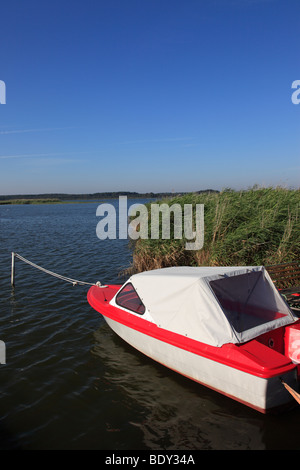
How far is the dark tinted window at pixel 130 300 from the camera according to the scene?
6.80m

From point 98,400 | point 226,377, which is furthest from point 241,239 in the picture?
point 98,400

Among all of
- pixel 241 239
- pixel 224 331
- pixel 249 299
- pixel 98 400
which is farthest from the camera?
pixel 241 239

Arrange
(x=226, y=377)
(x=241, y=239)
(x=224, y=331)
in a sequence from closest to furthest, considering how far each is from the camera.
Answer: (x=226, y=377), (x=224, y=331), (x=241, y=239)

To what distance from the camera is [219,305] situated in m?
5.36

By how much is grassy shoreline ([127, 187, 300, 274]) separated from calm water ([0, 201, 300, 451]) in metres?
4.24

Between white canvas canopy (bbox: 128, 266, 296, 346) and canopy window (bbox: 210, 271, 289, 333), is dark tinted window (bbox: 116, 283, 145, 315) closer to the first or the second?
white canvas canopy (bbox: 128, 266, 296, 346)

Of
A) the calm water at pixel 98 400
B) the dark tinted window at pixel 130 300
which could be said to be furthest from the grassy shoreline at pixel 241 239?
the dark tinted window at pixel 130 300

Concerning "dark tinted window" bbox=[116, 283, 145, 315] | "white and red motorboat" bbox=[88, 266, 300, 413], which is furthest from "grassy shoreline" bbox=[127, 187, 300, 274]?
"white and red motorboat" bbox=[88, 266, 300, 413]

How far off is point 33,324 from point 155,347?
4.11m

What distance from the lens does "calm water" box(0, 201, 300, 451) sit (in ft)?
15.1

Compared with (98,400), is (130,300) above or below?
above

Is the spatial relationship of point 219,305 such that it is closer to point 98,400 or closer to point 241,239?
point 98,400

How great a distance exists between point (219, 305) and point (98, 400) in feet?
9.03

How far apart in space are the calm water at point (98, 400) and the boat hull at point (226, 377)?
326mm
